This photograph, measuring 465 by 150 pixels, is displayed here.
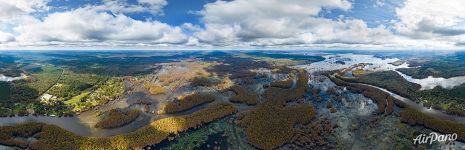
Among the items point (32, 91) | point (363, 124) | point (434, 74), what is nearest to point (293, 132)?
point (363, 124)

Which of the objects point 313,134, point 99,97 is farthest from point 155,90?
point 313,134

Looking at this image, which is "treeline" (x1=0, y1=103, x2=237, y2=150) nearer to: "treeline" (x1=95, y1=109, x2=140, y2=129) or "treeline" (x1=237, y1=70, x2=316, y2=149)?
"treeline" (x1=95, y1=109, x2=140, y2=129)

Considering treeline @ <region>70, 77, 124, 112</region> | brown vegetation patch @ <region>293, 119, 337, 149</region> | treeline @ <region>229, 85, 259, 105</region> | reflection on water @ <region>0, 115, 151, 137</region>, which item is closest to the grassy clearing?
treeline @ <region>70, 77, 124, 112</region>

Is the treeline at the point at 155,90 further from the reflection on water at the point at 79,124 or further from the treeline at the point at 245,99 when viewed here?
the reflection on water at the point at 79,124

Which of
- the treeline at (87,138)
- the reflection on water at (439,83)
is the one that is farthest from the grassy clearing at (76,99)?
the reflection on water at (439,83)

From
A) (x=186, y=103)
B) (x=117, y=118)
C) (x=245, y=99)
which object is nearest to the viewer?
(x=117, y=118)

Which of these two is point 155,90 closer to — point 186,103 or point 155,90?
point 155,90
